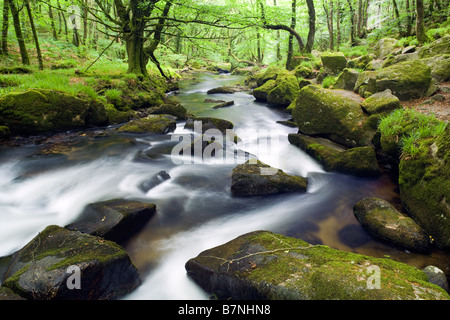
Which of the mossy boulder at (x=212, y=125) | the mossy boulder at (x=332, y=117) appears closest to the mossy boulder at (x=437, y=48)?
the mossy boulder at (x=332, y=117)

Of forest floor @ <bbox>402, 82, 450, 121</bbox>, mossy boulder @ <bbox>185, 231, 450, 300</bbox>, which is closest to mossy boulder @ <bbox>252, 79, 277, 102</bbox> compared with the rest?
forest floor @ <bbox>402, 82, 450, 121</bbox>

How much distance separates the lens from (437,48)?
8.86 m

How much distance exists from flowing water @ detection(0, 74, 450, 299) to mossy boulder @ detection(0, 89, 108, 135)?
1.37 ft

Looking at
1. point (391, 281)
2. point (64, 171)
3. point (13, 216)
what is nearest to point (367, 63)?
point (391, 281)

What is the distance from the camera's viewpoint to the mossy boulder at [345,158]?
564 cm

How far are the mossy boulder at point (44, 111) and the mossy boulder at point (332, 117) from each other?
711cm

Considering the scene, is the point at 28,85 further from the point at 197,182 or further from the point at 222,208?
the point at 222,208

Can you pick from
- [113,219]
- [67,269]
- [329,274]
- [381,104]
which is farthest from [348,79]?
[67,269]

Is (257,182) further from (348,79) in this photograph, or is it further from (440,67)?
(440,67)

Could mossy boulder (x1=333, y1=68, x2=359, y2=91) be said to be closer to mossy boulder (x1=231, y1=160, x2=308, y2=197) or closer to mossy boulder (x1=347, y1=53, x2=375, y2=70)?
mossy boulder (x1=347, y1=53, x2=375, y2=70)

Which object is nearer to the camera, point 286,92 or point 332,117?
point 332,117

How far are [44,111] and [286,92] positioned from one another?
1043cm

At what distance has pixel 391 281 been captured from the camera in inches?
85.1

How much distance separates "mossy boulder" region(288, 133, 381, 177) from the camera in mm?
5645
